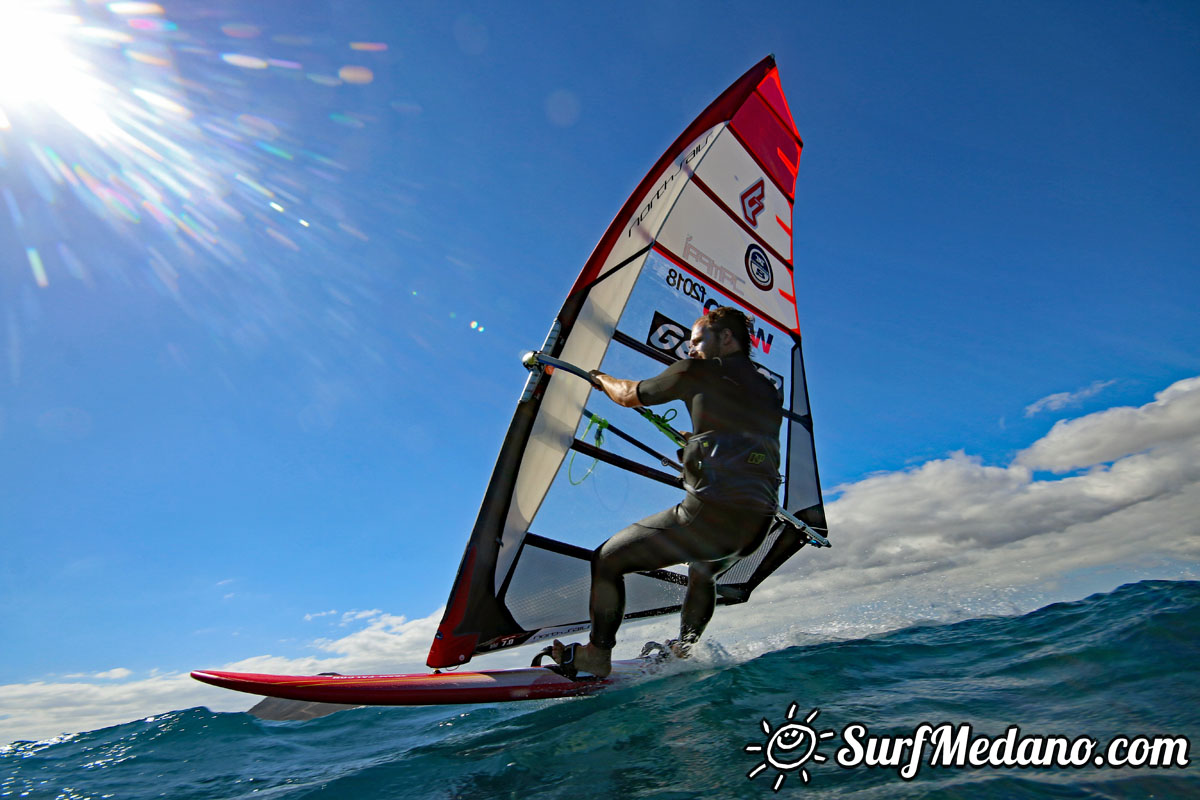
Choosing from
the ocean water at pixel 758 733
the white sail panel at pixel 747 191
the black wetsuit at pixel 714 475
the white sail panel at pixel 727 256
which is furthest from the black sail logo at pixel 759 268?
the ocean water at pixel 758 733

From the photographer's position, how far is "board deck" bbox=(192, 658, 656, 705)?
285cm

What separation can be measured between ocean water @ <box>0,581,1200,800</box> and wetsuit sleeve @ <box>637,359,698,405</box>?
58.0 inches

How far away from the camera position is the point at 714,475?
253 centimetres

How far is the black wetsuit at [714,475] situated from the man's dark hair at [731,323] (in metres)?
0.11

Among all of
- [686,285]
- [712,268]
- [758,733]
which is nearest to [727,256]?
[712,268]

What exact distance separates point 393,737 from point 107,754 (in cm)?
240

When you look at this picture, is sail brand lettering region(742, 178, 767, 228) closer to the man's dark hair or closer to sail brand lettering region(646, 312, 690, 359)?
sail brand lettering region(646, 312, 690, 359)

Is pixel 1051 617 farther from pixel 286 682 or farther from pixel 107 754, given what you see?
pixel 107 754

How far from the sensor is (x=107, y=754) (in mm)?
4289

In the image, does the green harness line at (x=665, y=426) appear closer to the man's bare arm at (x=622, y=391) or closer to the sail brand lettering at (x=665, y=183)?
the man's bare arm at (x=622, y=391)

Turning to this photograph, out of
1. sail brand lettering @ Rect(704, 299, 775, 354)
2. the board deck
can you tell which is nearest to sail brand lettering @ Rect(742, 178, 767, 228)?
sail brand lettering @ Rect(704, 299, 775, 354)

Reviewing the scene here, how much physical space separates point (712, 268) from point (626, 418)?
4.95 feet

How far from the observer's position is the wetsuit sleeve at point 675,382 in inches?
102

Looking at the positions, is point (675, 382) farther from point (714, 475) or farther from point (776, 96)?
point (776, 96)
